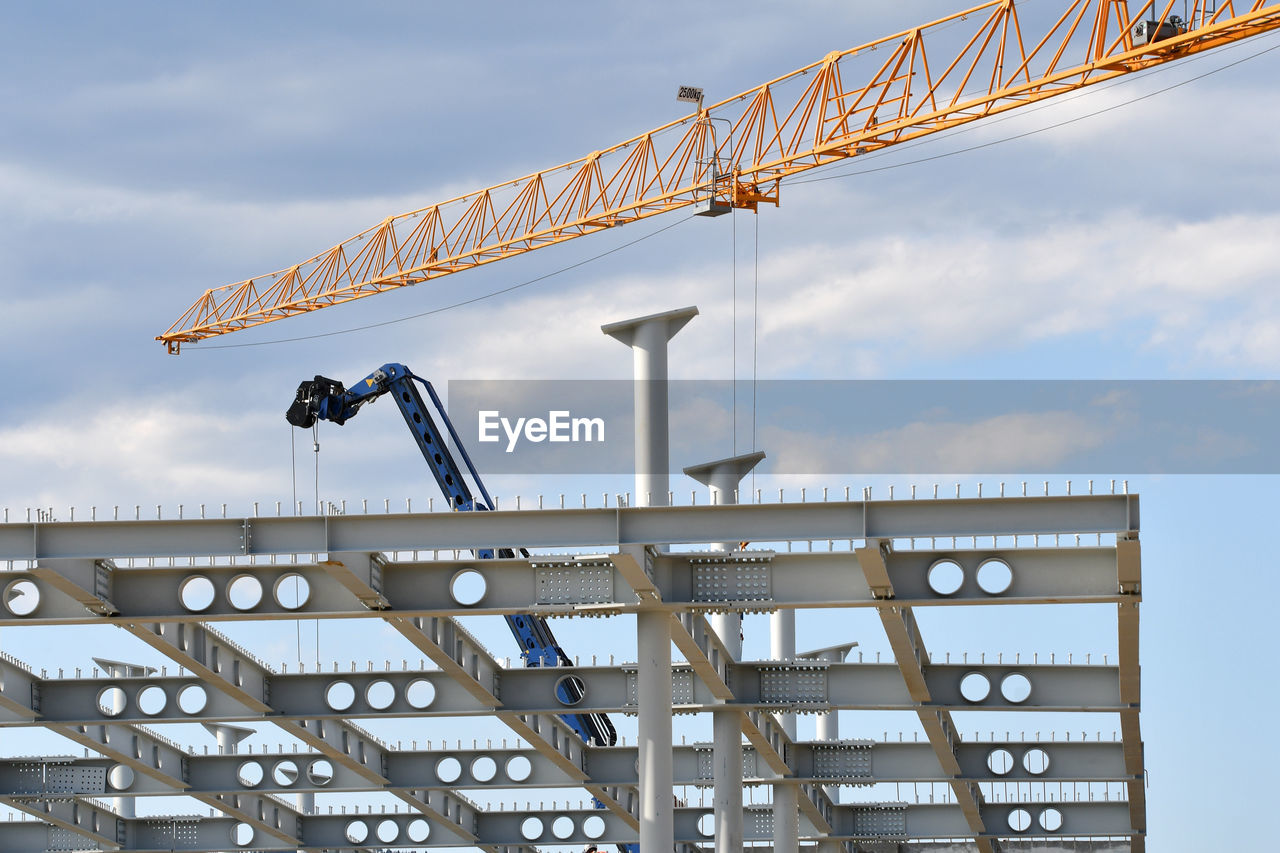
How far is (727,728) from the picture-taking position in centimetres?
2986

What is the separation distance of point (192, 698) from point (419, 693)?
3862 millimetres

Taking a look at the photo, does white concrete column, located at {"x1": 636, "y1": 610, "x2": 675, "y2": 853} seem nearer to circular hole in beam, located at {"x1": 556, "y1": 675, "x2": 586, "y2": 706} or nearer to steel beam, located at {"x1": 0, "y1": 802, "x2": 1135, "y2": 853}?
circular hole in beam, located at {"x1": 556, "y1": 675, "x2": 586, "y2": 706}

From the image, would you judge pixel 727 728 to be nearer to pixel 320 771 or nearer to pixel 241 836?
pixel 320 771

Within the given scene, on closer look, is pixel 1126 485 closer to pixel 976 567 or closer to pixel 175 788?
pixel 976 567

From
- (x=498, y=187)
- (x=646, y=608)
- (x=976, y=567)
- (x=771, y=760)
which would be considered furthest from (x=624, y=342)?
(x=498, y=187)

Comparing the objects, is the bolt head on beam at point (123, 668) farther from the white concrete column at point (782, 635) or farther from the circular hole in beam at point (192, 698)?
the white concrete column at point (782, 635)

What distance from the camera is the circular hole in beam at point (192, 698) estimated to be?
31.3 m

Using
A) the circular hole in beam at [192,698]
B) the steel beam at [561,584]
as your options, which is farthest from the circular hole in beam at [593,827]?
the steel beam at [561,584]

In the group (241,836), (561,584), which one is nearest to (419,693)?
(561,584)

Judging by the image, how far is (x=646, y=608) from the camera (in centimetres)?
2442

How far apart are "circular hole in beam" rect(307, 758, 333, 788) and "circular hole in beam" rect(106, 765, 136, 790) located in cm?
328

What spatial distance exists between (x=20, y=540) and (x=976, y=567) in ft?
38.3

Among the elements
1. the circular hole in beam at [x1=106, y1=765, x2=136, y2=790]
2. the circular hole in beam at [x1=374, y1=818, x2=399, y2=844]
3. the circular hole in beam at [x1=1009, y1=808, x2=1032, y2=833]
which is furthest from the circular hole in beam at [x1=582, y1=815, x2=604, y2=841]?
the circular hole in beam at [x1=106, y1=765, x2=136, y2=790]

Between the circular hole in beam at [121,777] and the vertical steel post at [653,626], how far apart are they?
48.9ft
